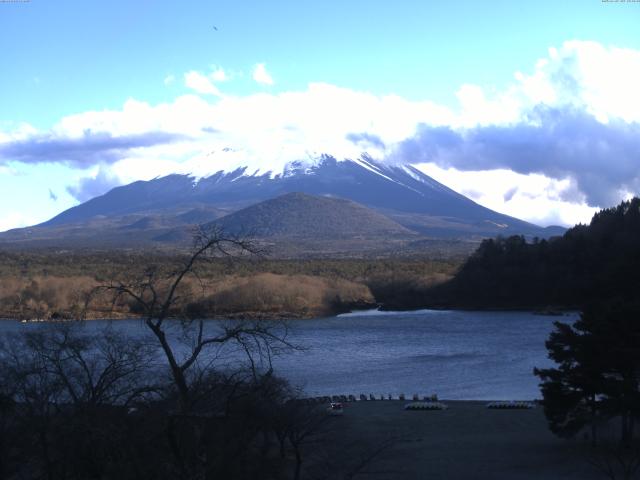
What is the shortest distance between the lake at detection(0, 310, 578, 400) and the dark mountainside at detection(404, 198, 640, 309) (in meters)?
9.38

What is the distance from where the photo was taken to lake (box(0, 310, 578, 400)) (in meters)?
28.6

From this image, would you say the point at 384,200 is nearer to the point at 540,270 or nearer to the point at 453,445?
the point at 540,270

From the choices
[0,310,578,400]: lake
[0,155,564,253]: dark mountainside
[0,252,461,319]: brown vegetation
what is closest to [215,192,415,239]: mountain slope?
[0,155,564,253]: dark mountainside

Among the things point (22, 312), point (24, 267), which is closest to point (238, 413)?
point (22, 312)

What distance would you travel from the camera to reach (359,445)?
18.2m

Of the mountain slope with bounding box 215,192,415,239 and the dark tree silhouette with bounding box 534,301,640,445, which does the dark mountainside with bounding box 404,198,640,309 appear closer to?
the dark tree silhouette with bounding box 534,301,640,445

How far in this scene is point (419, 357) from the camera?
1422 inches

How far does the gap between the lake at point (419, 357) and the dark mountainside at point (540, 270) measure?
9.38m

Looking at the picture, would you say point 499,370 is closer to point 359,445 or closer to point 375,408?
point 375,408

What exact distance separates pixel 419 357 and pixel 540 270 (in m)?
33.0

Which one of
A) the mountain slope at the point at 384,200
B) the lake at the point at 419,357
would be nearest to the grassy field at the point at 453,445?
the lake at the point at 419,357

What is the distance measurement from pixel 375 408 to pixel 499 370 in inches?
357

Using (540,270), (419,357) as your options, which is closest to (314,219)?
(540,270)

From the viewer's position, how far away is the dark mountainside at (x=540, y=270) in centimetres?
6431
